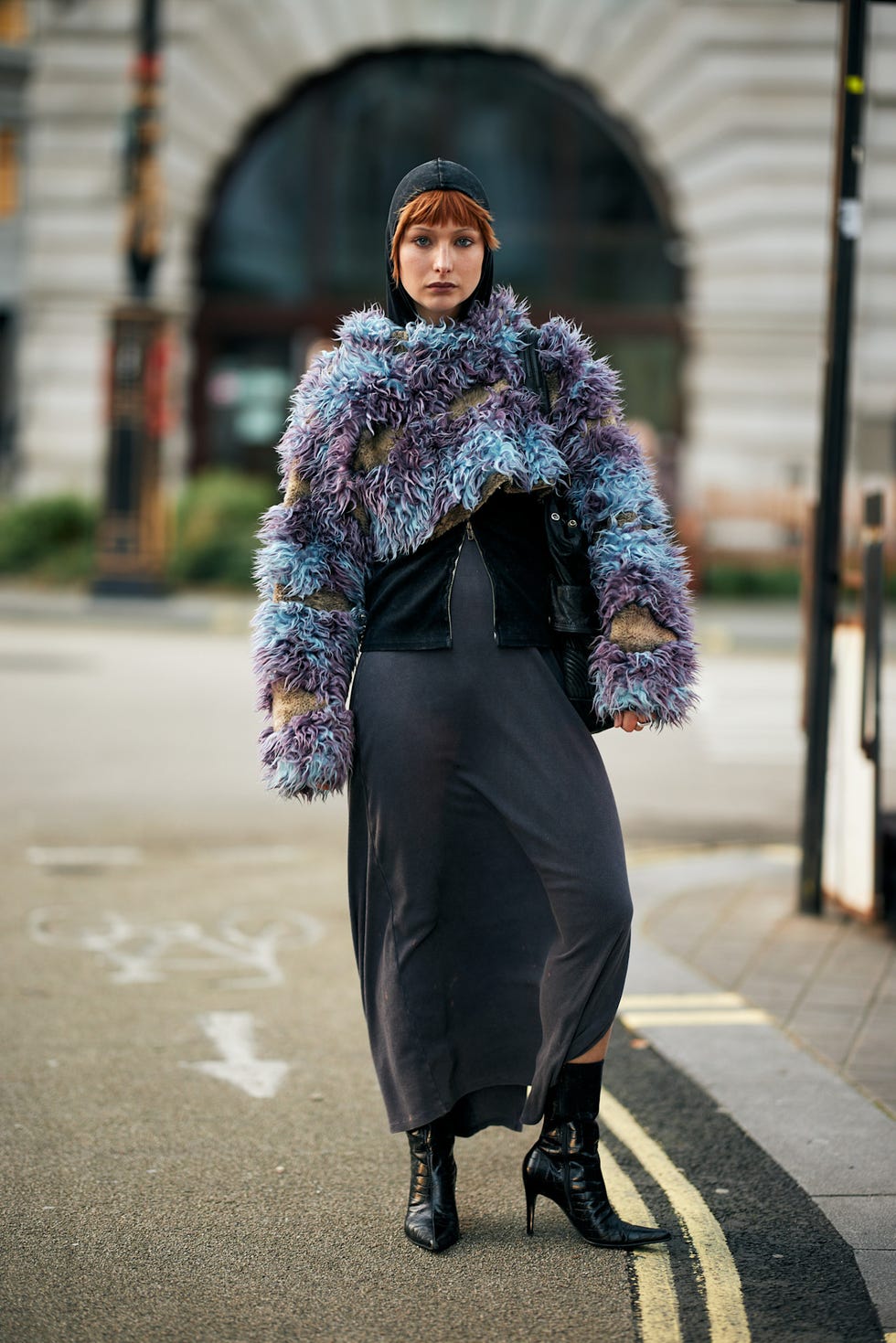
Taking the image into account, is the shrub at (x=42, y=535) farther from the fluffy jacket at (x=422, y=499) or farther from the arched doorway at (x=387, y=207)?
the fluffy jacket at (x=422, y=499)

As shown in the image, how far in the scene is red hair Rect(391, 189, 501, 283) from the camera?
3344mm

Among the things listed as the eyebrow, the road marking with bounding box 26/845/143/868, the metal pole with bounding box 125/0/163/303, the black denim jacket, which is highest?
the metal pole with bounding box 125/0/163/303

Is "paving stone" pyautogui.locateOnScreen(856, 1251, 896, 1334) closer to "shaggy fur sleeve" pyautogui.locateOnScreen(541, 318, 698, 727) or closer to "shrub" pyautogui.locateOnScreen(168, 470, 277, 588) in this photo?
"shaggy fur sleeve" pyautogui.locateOnScreen(541, 318, 698, 727)

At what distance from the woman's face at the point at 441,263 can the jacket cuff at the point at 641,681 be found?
717mm

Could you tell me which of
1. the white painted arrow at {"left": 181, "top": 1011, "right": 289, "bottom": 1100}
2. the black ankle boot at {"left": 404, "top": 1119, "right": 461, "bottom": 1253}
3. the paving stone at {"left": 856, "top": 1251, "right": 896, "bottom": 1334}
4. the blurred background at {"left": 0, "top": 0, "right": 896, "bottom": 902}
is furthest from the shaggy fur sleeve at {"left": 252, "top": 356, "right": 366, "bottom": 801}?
the blurred background at {"left": 0, "top": 0, "right": 896, "bottom": 902}

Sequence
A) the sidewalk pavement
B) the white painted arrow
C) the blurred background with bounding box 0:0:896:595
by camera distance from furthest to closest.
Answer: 1. the blurred background with bounding box 0:0:896:595
2. the white painted arrow
3. the sidewalk pavement

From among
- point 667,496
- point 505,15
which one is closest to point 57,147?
point 505,15

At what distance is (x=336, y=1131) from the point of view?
4.06 meters

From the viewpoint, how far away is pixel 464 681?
3312 mm

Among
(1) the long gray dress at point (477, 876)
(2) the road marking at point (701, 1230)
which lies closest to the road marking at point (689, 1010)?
(2) the road marking at point (701, 1230)

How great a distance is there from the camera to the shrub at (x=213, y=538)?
19.7m

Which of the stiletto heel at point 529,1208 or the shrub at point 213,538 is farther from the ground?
the shrub at point 213,538

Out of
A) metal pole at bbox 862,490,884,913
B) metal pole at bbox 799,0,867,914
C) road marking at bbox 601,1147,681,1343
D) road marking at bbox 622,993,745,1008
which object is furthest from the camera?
metal pole at bbox 799,0,867,914

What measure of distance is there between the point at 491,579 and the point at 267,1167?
4.63 ft
